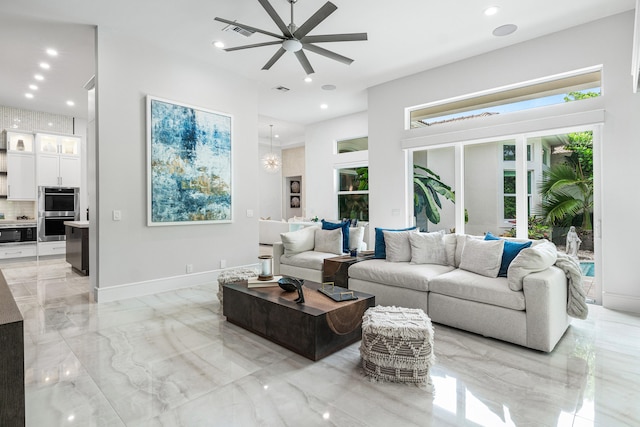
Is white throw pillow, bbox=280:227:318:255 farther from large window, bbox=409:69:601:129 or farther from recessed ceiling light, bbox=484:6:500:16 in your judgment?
recessed ceiling light, bbox=484:6:500:16

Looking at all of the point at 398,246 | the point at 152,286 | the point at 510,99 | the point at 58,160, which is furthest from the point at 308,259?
the point at 58,160

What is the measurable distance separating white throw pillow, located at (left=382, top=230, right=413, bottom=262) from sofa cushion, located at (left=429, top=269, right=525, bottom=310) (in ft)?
2.24

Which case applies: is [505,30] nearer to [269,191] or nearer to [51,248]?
[51,248]

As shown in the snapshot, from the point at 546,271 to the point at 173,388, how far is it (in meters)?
3.07

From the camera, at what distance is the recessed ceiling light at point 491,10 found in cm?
364

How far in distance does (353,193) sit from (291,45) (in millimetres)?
5515

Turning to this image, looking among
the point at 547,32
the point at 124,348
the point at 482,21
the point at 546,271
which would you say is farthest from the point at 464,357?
the point at 547,32

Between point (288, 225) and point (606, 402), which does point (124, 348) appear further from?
point (288, 225)

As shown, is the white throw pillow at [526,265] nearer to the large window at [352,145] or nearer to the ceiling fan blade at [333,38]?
the ceiling fan blade at [333,38]

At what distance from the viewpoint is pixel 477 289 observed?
3.04 m

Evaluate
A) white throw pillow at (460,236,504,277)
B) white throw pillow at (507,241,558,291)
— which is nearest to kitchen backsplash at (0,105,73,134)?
white throw pillow at (460,236,504,277)

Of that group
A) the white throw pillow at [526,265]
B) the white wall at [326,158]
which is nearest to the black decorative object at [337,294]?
the white throw pillow at [526,265]

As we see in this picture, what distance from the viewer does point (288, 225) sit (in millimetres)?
9148

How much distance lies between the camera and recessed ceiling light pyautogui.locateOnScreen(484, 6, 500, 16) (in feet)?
11.9
